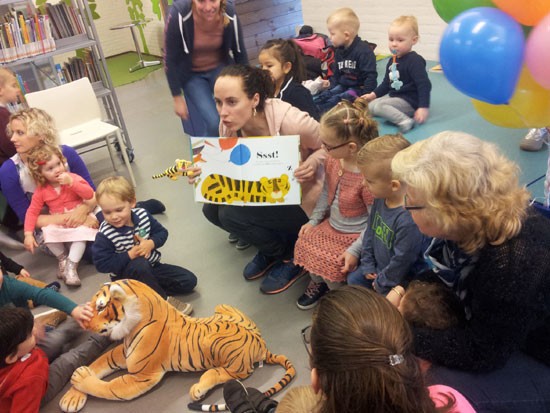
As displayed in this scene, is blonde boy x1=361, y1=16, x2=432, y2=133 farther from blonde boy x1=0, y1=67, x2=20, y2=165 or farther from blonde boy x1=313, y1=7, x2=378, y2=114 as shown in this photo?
blonde boy x1=0, y1=67, x2=20, y2=165

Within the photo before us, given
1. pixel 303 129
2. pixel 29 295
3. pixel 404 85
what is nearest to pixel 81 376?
pixel 29 295

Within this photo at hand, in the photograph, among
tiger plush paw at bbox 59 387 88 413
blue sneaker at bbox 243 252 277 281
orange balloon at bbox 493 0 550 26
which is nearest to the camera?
orange balloon at bbox 493 0 550 26

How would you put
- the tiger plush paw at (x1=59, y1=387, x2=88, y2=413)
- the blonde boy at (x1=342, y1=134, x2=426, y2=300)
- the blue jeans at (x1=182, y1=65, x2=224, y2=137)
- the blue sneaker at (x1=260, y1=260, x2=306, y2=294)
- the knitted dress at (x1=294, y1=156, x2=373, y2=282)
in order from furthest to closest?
1. the blue jeans at (x1=182, y1=65, x2=224, y2=137)
2. the blue sneaker at (x1=260, y1=260, x2=306, y2=294)
3. the knitted dress at (x1=294, y1=156, x2=373, y2=282)
4. the tiger plush paw at (x1=59, y1=387, x2=88, y2=413)
5. the blonde boy at (x1=342, y1=134, x2=426, y2=300)

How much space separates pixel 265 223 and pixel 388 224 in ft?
3.00

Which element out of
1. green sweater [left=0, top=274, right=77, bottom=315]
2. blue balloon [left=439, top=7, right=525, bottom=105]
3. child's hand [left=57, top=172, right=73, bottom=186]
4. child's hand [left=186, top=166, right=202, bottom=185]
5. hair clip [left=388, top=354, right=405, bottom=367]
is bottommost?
green sweater [left=0, top=274, right=77, bottom=315]

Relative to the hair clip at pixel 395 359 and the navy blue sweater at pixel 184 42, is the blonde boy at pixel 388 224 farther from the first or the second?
the navy blue sweater at pixel 184 42

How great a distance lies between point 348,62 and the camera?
450 cm

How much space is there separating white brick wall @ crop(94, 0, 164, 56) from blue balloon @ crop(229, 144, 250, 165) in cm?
666

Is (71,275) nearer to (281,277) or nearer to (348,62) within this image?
(281,277)

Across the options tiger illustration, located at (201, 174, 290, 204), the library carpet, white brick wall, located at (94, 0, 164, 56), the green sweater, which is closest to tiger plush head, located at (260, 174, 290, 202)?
tiger illustration, located at (201, 174, 290, 204)

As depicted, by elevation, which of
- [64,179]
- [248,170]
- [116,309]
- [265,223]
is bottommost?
[265,223]

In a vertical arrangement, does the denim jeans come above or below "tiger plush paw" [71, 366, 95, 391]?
above

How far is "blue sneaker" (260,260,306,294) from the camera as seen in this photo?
269 cm

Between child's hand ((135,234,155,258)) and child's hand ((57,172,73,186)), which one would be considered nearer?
child's hand ((135,234,155,258))
